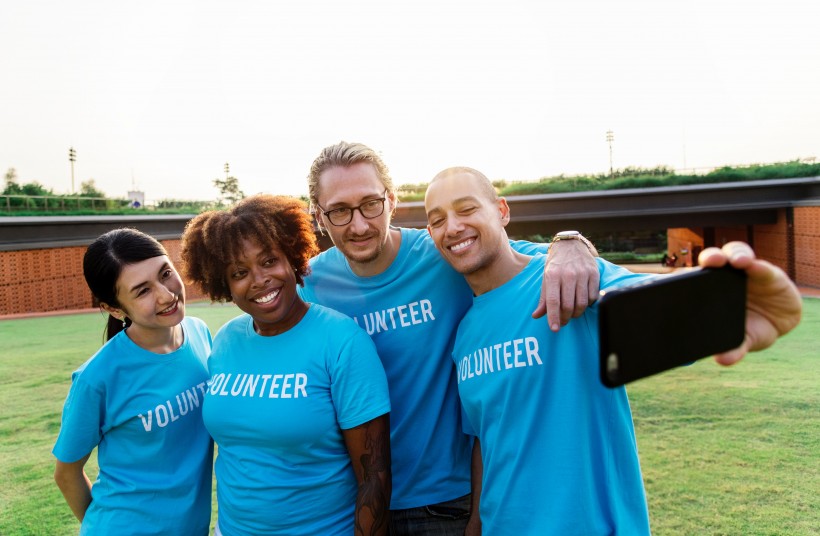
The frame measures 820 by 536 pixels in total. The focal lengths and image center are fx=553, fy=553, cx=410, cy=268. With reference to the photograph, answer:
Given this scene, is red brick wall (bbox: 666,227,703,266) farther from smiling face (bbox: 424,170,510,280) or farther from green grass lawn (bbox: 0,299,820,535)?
smiling face (bbox: 424,170,510,280)

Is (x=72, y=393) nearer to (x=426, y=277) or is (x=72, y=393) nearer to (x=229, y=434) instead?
(x=229, y=434)

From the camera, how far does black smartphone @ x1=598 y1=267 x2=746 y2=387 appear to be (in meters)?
0.80

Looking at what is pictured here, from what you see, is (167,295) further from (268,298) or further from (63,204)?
(63,204)

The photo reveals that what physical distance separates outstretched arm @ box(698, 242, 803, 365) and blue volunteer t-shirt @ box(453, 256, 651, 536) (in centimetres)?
55

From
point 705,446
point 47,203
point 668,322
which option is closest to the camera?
point 668,322

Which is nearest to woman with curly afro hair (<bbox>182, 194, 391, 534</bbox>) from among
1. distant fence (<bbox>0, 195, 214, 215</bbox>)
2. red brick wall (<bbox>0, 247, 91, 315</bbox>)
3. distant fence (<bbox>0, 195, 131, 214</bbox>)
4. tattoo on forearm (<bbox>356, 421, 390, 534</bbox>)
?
tattoo on forearm (<bbox>356, 421, 390, 534</bbox>)

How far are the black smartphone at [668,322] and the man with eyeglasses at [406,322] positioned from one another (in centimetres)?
139

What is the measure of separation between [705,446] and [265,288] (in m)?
4.72

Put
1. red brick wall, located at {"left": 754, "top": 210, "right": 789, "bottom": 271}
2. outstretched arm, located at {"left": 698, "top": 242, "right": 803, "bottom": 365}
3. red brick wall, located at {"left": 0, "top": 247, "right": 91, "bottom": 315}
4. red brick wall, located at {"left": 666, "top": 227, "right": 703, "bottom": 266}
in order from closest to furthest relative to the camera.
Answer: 1. outstretched arm, located at {"left": 698, "top": 242, "right": 803, "bottom": 365}
2. red brick wall, located at {"left": 0, "top": 247, "right": 91, "bottom": 315}
3. red brick wall, located at {"left": 754, "top": 210, "right": 789, "bottom": 271}
4. red brick wall, located at {"left": 666, "top": 227, "right": 703, "bottom": 266}

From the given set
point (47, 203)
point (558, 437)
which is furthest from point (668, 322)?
point (47, 203)

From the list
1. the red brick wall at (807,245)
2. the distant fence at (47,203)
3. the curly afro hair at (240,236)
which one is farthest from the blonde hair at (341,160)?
the distant fence at (47,203)

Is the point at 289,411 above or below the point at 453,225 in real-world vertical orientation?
below

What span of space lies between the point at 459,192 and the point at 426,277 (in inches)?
18.4

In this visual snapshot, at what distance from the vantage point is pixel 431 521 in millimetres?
2240
